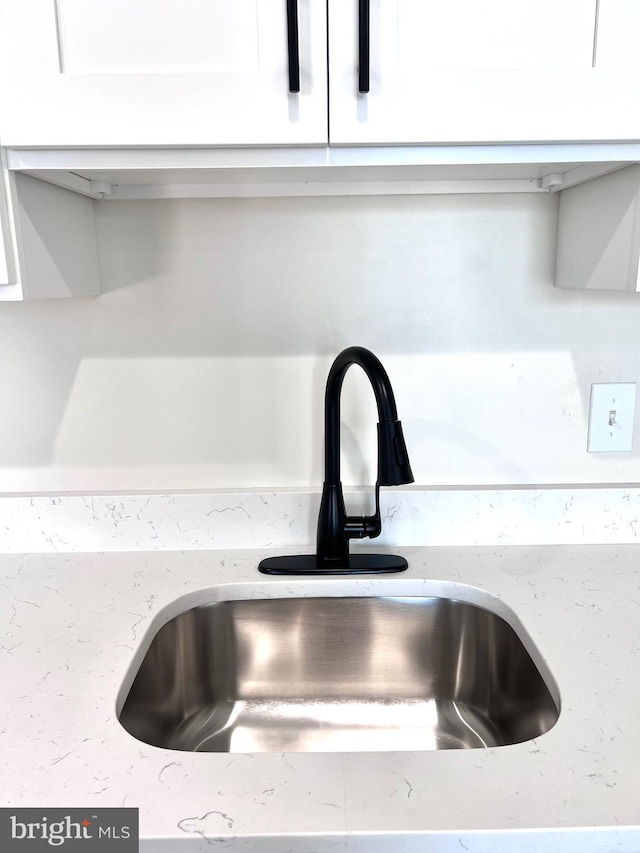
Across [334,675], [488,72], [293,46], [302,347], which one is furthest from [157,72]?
[334,675]

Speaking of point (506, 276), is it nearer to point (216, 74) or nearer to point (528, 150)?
point (528, 150)

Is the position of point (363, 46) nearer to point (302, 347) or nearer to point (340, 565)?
point (302, 347)

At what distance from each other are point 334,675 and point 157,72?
870 millimetres

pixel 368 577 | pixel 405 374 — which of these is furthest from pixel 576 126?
pixel 368 577

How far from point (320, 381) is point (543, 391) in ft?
1.29

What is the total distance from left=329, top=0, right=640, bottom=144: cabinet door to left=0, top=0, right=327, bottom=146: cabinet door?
53 millimetres

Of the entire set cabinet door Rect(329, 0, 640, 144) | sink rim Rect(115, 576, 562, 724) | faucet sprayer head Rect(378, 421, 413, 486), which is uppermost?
cabinet door Rect(329, 0, 640, 144)

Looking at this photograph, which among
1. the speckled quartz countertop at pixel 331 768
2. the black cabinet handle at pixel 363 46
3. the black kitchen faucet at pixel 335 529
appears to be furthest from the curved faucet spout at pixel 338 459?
the black cabinet handle at pixel 363 46

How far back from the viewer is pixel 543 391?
3.65 ft

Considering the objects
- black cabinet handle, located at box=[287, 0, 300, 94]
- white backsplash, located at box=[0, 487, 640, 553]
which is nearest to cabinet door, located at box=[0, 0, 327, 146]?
black cabinet handle, located at box=[287, 0, 300, 94]

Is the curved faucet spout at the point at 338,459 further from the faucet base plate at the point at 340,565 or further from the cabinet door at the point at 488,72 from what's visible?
the cabinet door at the point at 488,72

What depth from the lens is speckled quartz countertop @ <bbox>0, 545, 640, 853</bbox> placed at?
53 centimetres

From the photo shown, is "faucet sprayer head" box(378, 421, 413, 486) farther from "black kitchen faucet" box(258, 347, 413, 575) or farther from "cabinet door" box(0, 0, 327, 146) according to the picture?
"cabinet door" box(0, 0, 327, 146)

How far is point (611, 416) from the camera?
1118 mm
